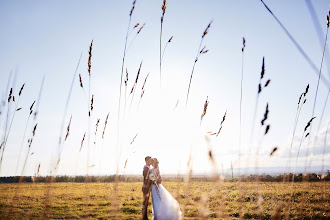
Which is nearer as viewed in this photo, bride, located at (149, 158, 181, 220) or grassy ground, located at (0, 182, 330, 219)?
grassy ground, located at (0, 182, 330, 219)

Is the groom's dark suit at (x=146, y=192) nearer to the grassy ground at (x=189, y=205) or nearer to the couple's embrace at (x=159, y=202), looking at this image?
the couple's embrace at (x=159, y=202)

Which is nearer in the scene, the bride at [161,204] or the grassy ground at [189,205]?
the grassy ground at [189,205]

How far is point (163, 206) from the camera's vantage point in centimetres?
628

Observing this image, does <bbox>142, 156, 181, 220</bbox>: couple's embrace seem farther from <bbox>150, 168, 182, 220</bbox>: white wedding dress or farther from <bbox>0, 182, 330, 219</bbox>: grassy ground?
<bbox>0, 182, 330, 219</bbox>: grassy ground

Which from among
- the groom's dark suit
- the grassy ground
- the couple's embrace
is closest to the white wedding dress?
the couple's embrace

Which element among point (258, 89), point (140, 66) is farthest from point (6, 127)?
point (258, 89)

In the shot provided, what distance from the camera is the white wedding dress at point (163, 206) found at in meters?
6.08

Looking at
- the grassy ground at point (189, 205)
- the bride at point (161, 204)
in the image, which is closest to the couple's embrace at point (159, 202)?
the bride at point (161, 204)

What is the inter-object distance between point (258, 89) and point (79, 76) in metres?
1.46

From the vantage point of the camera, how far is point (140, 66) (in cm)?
199

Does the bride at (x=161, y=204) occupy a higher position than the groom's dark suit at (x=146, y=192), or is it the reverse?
the groom's dark suit at (x=146, y=192)

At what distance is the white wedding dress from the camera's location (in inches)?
239

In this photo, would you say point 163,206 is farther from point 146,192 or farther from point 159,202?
point 146,192

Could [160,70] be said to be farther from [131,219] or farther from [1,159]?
[131,219]
